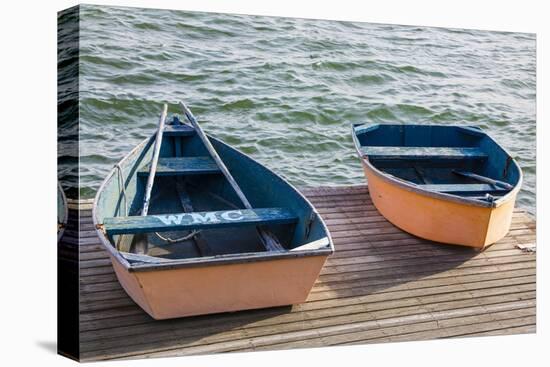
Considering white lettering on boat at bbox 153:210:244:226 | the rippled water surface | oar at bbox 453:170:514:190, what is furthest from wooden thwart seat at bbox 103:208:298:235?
oar at bbox 453:170:514:190

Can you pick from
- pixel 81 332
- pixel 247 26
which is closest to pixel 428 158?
pixel 247 26

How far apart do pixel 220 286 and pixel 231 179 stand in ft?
3.71

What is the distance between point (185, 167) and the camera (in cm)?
499

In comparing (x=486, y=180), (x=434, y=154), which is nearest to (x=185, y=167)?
(x=434, y=154)

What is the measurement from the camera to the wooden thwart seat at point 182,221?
394 centimetres

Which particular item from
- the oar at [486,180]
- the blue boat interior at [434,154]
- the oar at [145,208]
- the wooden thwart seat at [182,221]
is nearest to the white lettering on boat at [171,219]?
the wooden thwart seat at [182,221]

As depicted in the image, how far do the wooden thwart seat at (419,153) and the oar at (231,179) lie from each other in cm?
128

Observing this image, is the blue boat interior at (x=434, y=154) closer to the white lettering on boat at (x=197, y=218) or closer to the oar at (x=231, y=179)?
the oar at (x=231, y=179)

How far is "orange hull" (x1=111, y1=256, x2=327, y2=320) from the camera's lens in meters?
3.54

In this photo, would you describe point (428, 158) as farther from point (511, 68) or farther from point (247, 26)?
point (247, 26)

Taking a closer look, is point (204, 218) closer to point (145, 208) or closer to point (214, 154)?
point (145, 208)

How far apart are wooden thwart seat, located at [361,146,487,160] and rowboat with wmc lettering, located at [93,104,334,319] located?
4.09 feet

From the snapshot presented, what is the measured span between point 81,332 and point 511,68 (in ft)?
11.4

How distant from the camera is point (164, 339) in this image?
371 centimetres
